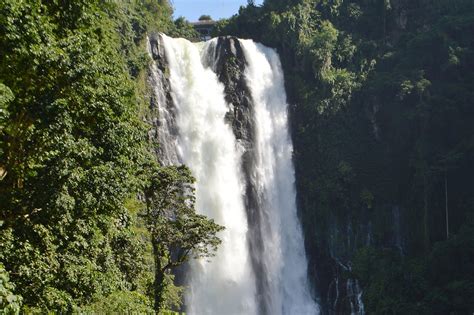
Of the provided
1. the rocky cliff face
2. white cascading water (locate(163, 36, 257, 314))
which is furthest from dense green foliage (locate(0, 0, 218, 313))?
the rocky cliff face

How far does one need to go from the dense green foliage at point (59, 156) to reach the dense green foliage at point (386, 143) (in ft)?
57.7

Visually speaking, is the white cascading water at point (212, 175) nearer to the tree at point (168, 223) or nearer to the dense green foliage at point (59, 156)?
the tree at point (168, 223)

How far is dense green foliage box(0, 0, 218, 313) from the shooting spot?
339 inches

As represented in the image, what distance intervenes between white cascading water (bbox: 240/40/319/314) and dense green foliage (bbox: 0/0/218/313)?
17143mm

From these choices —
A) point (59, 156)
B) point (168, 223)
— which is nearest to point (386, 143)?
point (168, 223)

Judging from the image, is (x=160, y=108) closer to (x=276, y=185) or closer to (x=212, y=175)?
(x=212, y=175)

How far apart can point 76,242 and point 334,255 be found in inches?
799

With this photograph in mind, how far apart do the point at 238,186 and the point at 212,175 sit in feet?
4.69

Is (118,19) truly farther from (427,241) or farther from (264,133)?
(427,241)

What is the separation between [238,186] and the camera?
28.1 m

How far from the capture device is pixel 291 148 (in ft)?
101

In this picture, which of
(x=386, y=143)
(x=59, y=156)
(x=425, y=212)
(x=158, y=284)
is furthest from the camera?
(x=386, y=143)

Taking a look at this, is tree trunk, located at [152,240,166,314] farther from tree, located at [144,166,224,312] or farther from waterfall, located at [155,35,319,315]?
waterfall, located at [155,35,319,315]

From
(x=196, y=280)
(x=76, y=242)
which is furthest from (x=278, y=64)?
(x=76, y=242)
